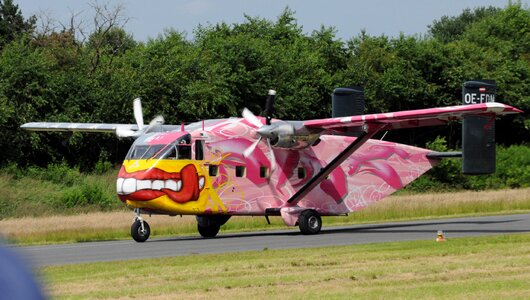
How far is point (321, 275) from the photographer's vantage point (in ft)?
44.4

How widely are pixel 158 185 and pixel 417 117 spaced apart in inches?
275

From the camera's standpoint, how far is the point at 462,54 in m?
61.3

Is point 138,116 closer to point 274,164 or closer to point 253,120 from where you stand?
point 253,120

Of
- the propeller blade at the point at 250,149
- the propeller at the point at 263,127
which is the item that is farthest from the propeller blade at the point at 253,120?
the propeller blade at the point at 250,149

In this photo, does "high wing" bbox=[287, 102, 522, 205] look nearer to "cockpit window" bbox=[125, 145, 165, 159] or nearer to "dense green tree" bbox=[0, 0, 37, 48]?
"cockpit window" bbox=[125, 145, 165, 159]

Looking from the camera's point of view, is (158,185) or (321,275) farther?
(158,185)

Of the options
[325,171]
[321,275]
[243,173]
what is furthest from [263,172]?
[321,275]

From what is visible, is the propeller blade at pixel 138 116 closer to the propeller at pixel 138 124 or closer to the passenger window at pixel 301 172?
the propeller at pixel 138 124

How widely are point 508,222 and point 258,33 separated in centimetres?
4364

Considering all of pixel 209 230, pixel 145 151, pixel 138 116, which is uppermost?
pixel 138 116

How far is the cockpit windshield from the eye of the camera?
75.6ft

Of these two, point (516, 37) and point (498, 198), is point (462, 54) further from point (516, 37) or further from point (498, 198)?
point (498, 198)

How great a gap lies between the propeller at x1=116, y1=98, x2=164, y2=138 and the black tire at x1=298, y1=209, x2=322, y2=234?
4.77 m

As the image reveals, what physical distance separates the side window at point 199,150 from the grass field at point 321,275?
5711 mm
